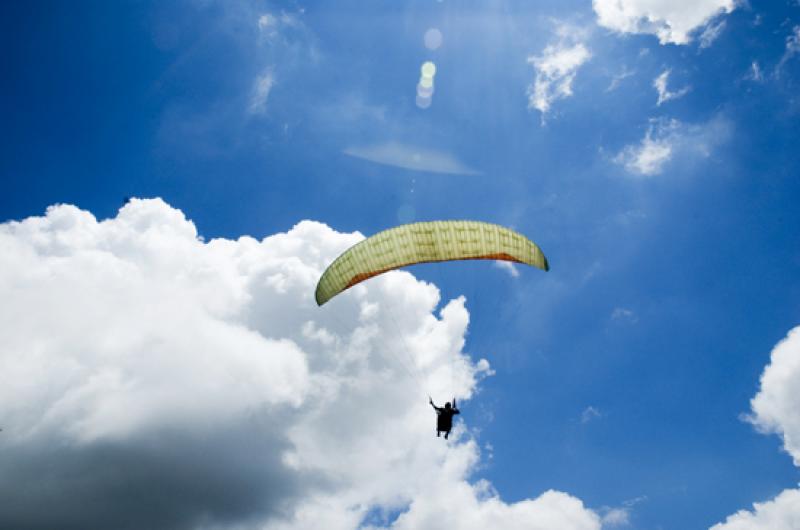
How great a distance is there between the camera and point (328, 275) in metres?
24.2

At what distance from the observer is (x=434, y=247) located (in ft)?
73.5

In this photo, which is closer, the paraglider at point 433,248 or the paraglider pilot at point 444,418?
the paraglider at point 433,248

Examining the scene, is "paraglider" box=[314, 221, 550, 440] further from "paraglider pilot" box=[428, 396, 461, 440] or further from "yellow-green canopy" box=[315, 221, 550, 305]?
"paraglider pilot" box=[428, 396, 461, 440]

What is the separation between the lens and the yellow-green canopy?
72.5 ft

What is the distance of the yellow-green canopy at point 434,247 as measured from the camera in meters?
22.1

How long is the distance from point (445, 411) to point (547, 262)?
34.9 feet

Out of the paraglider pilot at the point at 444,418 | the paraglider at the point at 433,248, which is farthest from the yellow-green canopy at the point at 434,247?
the paraglider pilot at the point at 444,418

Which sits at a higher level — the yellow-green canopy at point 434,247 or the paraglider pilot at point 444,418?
the yellow-green canopy at point 434,247

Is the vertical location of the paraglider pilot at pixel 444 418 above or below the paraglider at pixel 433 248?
below

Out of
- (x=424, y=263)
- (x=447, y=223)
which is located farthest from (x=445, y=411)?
(x=447, y=223)

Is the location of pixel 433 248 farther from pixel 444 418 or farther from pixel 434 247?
pixel 444 418

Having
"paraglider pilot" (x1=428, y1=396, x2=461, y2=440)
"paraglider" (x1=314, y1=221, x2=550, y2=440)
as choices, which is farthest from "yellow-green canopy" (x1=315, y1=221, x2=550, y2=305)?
"paraglider pilot" (x1=428, y1=396, x2=461, y2=440)

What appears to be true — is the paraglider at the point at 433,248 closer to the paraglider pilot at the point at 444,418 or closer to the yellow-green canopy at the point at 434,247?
the yellow-green canopy at the point at 434,247

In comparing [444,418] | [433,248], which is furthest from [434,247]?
[444,418]
